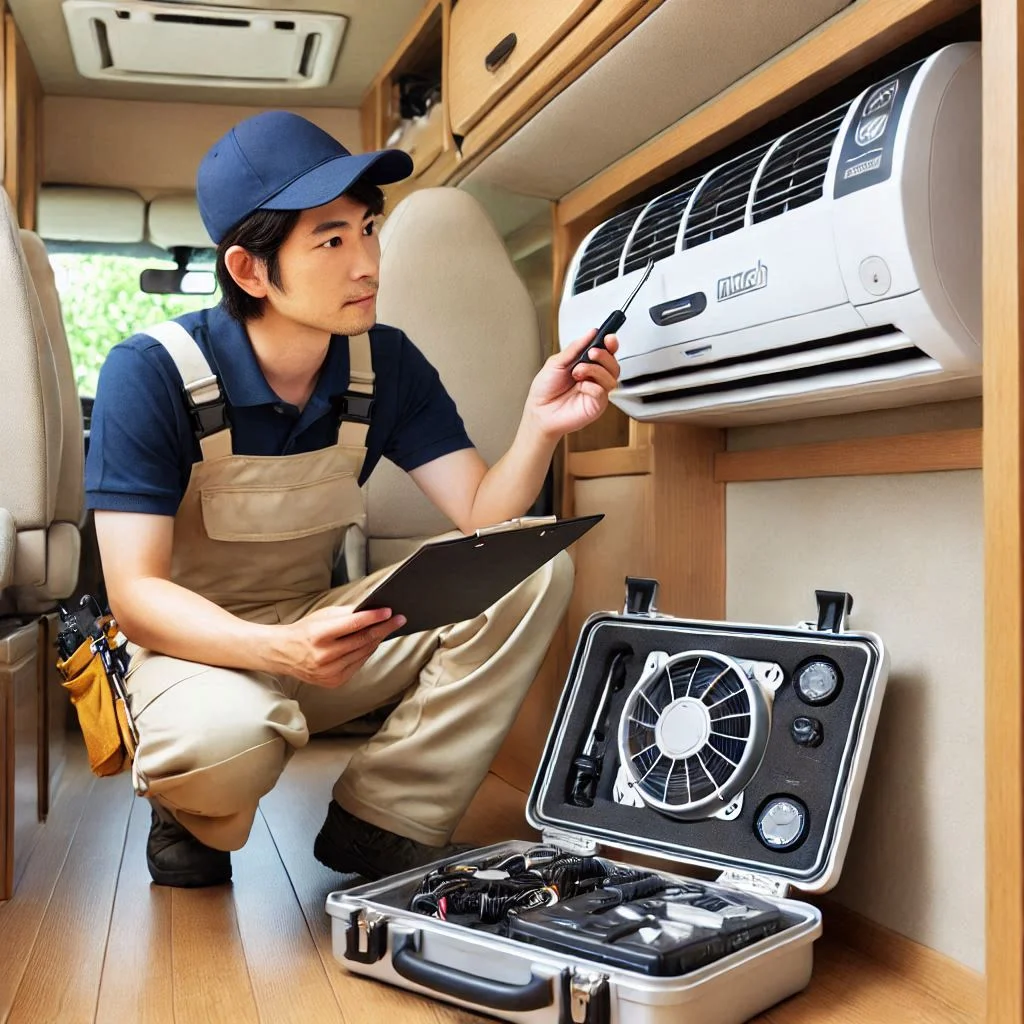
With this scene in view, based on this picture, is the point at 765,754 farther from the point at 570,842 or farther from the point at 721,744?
the point at 570,842

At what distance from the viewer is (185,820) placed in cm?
159

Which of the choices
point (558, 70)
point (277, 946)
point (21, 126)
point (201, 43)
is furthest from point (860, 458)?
point (21, 126)

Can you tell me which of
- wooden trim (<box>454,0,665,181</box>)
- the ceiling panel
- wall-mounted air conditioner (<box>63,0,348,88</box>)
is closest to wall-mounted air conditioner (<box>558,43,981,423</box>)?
wooden trim (<box>454,0,665,181</box>)

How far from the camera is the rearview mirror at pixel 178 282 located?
322 cm

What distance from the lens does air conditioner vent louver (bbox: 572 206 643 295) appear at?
1747 mm

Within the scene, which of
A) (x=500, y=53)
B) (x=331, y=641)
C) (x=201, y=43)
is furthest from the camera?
(x=201, y=43)

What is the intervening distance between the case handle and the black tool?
393 mm

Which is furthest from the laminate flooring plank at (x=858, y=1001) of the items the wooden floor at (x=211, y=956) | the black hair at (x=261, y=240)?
the black hair at (x=261, y=240)

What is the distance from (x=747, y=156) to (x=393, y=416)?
26.8 inches

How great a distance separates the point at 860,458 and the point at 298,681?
2.88 feet

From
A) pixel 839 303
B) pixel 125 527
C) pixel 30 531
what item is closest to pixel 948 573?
pixel 839 303

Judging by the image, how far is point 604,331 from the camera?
64.5 inches

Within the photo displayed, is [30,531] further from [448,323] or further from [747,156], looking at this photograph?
[747,156]

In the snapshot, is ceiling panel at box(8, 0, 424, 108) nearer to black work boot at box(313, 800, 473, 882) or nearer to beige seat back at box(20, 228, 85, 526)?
beige seat back at box(20, 228, 85, 526)
